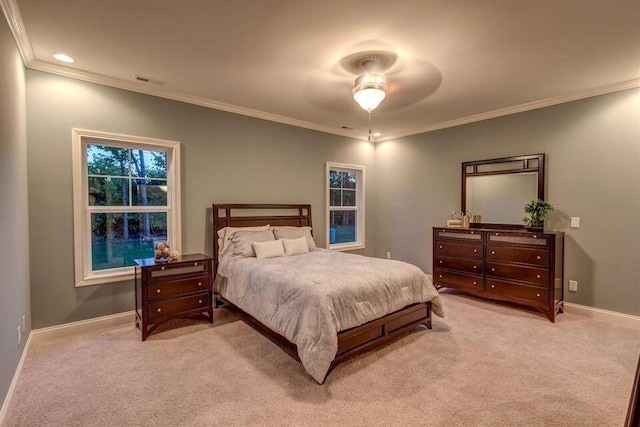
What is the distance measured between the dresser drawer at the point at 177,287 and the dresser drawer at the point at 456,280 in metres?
3.28

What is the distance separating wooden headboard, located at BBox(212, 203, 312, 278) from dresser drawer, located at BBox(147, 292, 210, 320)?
65cm

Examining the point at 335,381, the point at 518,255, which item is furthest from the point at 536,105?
the point at 335,381

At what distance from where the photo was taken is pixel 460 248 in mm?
4414

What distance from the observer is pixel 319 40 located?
8.45 feet

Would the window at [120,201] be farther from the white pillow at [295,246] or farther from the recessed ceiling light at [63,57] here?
the white pillow at [295,246]

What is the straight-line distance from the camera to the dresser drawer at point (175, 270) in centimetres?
315

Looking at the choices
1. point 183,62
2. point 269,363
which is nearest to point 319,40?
point 183,62

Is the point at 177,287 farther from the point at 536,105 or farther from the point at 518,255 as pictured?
the point at 536,105

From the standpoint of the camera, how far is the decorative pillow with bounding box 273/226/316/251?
4344 millimetres

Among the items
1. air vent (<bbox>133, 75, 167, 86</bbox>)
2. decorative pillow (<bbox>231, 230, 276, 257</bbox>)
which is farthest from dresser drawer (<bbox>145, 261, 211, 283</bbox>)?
air vent (<bbox>133, 75, 167, 86</bbox>)

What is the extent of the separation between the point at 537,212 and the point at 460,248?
1032 mm

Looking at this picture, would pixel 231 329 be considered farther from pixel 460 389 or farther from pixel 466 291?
pixel 466 291

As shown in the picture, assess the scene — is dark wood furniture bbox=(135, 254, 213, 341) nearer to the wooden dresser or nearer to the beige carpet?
the beige carpet

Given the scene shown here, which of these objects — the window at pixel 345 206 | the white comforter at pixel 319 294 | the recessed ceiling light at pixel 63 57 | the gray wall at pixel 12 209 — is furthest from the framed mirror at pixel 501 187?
the gray wall at pixel 12 209
